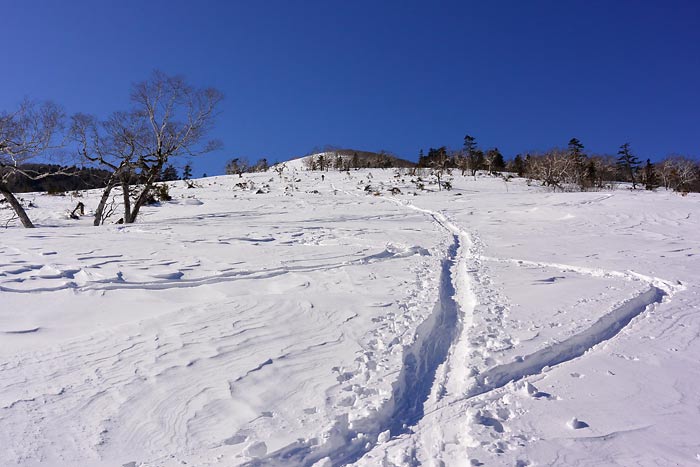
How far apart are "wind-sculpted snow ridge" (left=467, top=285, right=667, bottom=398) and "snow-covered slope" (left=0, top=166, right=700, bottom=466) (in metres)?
0.02

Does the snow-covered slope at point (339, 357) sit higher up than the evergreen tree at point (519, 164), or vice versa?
the evergreen tree at point (519, 164)

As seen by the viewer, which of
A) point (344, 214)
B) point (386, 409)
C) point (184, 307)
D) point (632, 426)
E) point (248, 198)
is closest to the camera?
point (632, 426)

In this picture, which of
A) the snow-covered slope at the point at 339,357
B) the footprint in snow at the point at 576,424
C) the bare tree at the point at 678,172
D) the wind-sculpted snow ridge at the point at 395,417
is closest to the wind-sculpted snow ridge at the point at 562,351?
the snow-covered slope at the point at 339,357

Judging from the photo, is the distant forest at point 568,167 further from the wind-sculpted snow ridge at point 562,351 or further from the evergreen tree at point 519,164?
the wind-sculpted snow ridge at point 562,351

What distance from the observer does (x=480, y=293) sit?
6.04m

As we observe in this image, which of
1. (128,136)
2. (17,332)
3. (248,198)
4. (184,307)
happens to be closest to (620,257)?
(184,307)

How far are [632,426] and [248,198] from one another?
75.2 feet

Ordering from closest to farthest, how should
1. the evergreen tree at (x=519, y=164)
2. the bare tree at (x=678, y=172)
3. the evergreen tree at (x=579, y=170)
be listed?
1. the evergreen tree at (x=579, y=170)
2. the bare tree at (x=678, y=172)
3. the evergreen tree at (x=519, y=164)

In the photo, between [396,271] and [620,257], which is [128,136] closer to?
[396,271]

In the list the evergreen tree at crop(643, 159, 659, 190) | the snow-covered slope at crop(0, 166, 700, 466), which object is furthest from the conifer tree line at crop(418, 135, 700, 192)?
the snow-covered slope at crop(0, 166, 700, 466)

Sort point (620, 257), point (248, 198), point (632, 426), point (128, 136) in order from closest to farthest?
point (632, 426)
point (620, 257)
point (128, 136)
point (248, 198)

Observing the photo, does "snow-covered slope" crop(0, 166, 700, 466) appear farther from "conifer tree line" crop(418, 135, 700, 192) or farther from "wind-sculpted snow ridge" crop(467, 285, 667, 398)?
"conifer tree line" crop(418, 135, 700, 192)

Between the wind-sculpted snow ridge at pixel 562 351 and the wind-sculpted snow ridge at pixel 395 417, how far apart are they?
472 mm

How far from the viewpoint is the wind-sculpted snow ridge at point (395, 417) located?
2.49m
